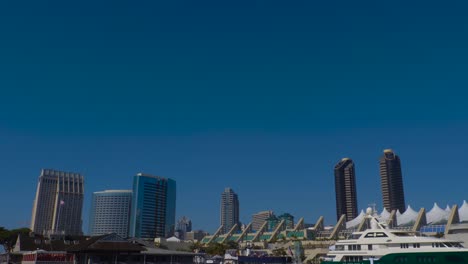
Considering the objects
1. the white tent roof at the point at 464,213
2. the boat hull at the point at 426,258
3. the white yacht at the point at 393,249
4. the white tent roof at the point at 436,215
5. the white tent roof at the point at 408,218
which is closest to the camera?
the boat hull at the point at 426,258

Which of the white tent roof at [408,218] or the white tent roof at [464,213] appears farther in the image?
the white tent roof at [408,218]

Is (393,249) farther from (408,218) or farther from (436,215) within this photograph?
(408,218)

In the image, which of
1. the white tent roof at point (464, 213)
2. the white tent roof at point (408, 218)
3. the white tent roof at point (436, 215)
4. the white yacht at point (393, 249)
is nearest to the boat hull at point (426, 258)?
the white yacht at point (393, 249)

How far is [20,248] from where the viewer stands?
82125mm

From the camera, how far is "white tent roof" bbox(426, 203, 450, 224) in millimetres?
154387

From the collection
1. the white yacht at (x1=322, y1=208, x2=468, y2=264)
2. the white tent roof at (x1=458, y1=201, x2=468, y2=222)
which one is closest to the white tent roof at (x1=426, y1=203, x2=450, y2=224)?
the white tent roof at (x1=458, y1=201, x2=468, y2=222)

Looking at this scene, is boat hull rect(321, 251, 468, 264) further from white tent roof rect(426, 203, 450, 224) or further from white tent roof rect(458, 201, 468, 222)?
white tent roof rect(458, 201, 468, 222)

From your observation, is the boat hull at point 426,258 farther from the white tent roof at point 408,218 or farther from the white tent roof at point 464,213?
the white tent roof at point 408,218

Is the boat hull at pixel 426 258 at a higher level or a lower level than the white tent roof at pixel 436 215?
lower

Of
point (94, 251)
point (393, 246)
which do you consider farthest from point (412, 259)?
point (94, 251)

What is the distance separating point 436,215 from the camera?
163875mm

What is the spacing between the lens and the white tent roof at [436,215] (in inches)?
6078

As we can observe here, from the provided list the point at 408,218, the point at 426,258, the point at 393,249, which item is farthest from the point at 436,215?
the point at 426,258

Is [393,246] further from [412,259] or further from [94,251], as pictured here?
[94,251]
